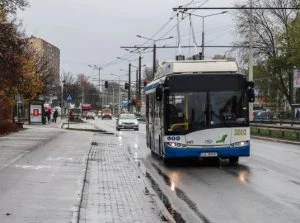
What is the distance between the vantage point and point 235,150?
60.3 feet

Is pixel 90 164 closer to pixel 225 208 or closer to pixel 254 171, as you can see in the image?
pixel 254 171

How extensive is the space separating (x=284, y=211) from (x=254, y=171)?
6.84 metres

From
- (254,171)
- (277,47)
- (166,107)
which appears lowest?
(254,171)

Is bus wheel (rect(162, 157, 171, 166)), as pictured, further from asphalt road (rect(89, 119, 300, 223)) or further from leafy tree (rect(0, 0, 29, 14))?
leafy tree (rect(0, 0, 29, 14))

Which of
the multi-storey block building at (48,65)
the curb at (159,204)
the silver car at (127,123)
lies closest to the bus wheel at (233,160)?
the curb at (159,204)

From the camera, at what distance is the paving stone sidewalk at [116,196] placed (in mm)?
9414

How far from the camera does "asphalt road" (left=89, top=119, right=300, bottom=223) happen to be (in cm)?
1002

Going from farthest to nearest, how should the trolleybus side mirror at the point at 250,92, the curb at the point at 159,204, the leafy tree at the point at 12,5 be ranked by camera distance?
the leafy tree at the point at 12,5, the trolleybus side mirror at the point at 250,92, the curb at the point at 159,204

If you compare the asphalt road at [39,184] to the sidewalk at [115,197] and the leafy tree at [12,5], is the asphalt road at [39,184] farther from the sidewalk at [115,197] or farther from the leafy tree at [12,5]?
the leafy tree at [12,5]

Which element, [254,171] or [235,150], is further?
[235,150]

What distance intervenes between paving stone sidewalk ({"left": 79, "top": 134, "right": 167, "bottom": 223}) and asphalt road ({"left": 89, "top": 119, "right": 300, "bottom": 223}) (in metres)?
0.43

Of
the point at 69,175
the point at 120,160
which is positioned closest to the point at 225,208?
the point at 69,175

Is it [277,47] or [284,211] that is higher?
[277,47]

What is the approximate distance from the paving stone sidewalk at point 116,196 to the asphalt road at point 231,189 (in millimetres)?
431
